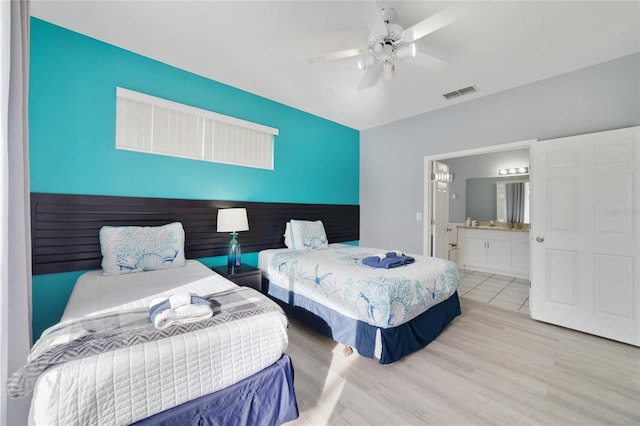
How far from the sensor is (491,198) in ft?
17.4

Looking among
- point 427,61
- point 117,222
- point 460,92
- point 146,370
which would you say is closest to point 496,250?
point 460,92

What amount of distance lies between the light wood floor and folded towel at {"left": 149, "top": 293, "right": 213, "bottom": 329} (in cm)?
87

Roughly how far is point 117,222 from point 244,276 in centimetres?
129

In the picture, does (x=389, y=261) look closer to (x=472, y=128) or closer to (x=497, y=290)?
(x=472, y=128)

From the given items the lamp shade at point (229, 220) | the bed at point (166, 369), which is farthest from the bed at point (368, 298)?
the bed at point (166, 369)

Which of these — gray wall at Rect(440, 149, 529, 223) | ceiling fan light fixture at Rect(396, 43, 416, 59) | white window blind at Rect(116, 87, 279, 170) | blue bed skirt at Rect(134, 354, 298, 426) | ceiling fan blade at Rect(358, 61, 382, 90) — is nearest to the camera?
blue bed skirt at Rect(134, 354, 298, 426)

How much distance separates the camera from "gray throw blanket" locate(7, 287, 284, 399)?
896 mm

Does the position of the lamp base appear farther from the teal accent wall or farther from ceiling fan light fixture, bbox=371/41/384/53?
ceiling fan light fixture, bbox=371/41/384/53

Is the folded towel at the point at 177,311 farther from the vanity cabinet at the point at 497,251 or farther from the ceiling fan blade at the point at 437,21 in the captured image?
the vanity cabinet at the point at 497,251

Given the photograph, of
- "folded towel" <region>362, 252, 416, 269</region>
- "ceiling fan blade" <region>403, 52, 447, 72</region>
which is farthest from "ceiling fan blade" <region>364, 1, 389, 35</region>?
"folded towel" <region>362, 252, 416, 269</region>

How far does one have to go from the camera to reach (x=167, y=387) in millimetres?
1063

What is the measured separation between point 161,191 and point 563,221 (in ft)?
14.0

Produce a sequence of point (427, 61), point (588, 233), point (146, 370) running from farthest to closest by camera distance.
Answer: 1. point (588, 233)
2. point (427, 61)
3. point (146, 370)

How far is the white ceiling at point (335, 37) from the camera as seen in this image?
1912 mm
